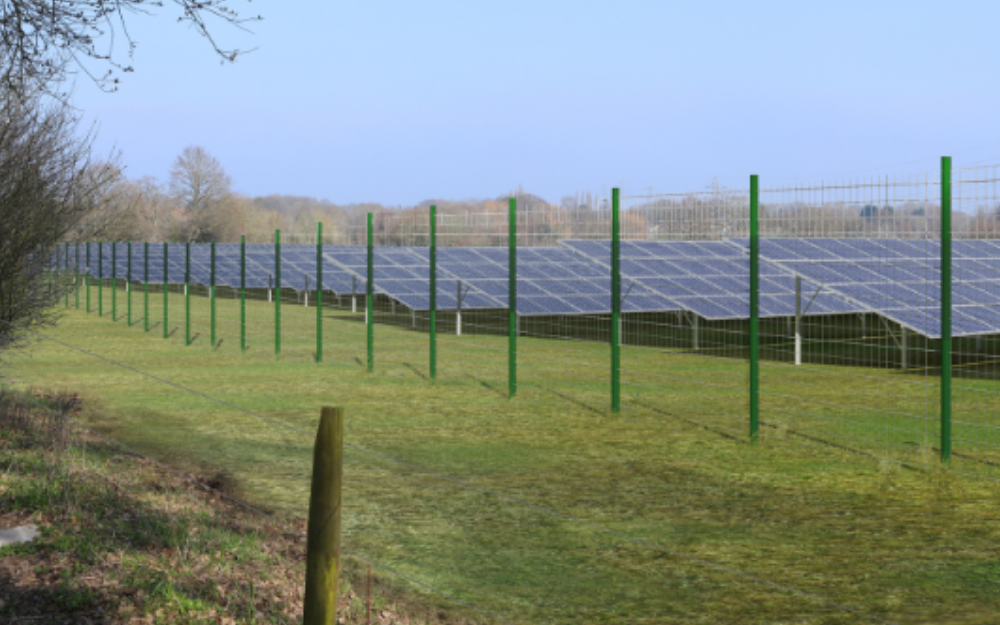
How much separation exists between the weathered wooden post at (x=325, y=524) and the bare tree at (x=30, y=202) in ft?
30.5

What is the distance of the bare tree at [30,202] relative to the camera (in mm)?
11944

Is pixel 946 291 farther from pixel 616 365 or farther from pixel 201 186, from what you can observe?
pixel 201 186

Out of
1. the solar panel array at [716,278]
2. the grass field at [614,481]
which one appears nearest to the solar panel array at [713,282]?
the solar panel array at [716,278]

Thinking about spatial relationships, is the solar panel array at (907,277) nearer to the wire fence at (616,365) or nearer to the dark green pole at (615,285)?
the wire fence at (616,365)

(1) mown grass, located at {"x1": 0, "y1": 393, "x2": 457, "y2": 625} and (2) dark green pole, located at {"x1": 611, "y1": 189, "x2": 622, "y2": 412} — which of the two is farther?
(2) dark green pole, located at {"x1": 611, "y1": 189, "x2": 622, "y2": 412}

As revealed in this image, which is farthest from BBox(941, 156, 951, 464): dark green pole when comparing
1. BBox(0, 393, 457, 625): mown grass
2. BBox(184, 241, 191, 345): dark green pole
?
BBox(184, 241, 191, 345): dark green pole

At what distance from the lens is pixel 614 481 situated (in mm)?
9086

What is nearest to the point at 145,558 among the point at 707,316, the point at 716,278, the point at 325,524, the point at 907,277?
the point at 325,524

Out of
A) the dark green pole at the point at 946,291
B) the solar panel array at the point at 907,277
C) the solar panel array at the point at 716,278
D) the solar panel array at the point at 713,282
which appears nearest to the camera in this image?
the dark green pole at the point at 946,291

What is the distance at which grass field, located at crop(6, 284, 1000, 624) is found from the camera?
20.1ft

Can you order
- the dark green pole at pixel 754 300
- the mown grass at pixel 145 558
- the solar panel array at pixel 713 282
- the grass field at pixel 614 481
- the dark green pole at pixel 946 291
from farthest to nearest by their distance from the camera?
1. the solar panel array at pixel 713 282
2. the dark green pole at pixel 754 300
3. the dark green pole at pixel 946 291
4. the grass field at pixel 614 481
5. the mown grass at pixel 145 558

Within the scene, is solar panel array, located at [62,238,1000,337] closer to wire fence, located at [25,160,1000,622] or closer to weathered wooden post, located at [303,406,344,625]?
wire fence, located at [25,160,1000,622]

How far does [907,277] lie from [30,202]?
15.0 metres

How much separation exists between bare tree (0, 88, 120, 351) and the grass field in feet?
5.64
